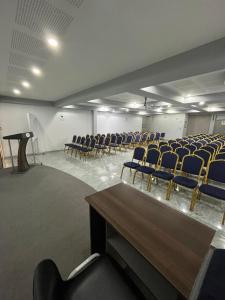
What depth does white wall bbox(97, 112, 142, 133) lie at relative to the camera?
9.88 metres

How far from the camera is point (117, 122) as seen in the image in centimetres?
1111

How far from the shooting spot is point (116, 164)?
517 centimetres

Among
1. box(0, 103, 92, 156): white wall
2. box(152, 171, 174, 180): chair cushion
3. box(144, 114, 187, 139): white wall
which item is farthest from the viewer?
box(144, 114, 187, 139): white wall

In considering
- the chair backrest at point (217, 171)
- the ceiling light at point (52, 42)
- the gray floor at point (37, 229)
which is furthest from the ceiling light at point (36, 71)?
the chair backrest at point (217, 171)

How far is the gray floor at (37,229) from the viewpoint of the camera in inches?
57.9

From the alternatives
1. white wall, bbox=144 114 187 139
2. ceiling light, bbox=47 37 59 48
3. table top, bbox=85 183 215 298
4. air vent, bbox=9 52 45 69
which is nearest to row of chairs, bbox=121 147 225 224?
table top, bbox=85 183 215 298

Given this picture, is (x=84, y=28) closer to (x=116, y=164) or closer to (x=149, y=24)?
Result: (x=149, y=24)

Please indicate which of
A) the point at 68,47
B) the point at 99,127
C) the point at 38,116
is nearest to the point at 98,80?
the point at 68,47

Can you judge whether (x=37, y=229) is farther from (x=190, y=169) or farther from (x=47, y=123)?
(x=47, y=123)

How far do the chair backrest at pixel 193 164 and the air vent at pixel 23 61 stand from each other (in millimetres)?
3613

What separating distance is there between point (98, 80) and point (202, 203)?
377 centimetres

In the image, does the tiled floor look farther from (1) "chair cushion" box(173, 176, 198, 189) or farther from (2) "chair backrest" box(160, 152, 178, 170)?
(2) "chair backrest" box(160, 152, 178, 170)

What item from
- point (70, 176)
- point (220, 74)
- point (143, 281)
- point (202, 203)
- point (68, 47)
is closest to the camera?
point (143, 281)

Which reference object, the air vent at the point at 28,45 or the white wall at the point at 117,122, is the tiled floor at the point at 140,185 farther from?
the white wall at the point at 117,122
